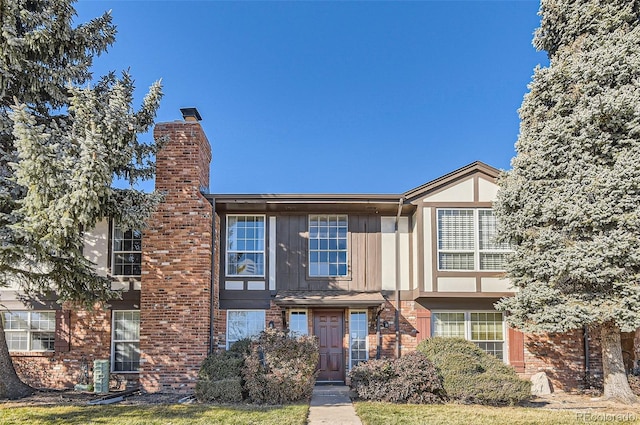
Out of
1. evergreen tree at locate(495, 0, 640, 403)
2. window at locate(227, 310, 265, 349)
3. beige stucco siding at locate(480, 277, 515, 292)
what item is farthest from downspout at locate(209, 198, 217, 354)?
evergreen tree at locate(495, 0, 640, 403)

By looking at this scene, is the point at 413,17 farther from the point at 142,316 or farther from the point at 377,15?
the point at 142,316

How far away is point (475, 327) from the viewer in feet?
42.4

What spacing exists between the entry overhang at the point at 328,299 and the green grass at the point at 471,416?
295 cm

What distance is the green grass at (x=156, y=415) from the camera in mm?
8297

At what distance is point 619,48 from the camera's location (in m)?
10.3

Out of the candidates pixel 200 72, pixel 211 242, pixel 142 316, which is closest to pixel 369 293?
pixel 211 242

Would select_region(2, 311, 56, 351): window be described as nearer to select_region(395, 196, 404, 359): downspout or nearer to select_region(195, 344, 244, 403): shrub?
select_region(195, 344, 244, 403): shrub

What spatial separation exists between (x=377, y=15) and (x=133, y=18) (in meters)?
7.22

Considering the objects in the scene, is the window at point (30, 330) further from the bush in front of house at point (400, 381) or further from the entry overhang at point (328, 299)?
the bush in front of house at point (400, 381)

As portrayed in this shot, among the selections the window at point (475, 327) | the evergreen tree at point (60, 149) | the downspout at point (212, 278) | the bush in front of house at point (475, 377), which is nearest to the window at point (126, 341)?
the evergreen tree at point (60, 149)

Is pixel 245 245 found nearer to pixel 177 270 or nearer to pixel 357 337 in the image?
pixel 177 270

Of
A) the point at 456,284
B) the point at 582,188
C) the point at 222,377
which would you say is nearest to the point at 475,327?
the point at 456,284

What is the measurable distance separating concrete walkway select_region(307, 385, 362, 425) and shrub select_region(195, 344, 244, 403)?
1.75 metres

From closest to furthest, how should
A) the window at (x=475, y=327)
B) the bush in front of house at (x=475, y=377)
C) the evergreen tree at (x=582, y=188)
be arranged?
the evergreen tree at (x=582, y=188), the bush in front of house at (x=475, y=377), the window at (x=475, y=327)
